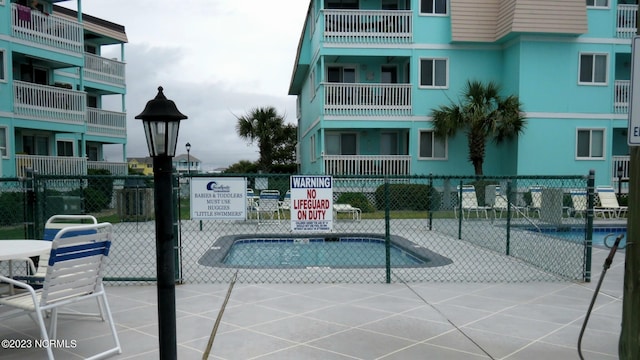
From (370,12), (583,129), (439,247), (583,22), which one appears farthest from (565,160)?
(439,247)

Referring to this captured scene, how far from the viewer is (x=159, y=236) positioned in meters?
3.14

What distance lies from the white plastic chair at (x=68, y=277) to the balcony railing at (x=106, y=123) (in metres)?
20.5

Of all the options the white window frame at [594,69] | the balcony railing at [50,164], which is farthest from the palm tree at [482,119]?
the balcony railing at [50,164]

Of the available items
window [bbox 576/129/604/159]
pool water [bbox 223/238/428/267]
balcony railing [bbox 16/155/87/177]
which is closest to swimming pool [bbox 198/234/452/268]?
pool water [bbox 223/238/428/267]

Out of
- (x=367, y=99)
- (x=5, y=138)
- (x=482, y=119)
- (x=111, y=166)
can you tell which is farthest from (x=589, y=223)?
(x=111, y=166)

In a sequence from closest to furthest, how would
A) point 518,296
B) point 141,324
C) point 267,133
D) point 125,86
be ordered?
1. point 141,324
2. point 518,296
3. point 125,86
4. point 267,133

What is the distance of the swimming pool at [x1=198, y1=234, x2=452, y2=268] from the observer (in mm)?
9438

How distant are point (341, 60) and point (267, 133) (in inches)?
385

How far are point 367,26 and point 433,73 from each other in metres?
3.50

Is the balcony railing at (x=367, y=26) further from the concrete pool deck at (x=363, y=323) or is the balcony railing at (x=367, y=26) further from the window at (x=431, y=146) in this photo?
the concrete pool deck at (x=363, y=323)

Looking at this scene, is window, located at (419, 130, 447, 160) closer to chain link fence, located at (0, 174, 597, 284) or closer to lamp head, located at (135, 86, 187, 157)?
chain link fence, located at (0, 174, 597, 284)

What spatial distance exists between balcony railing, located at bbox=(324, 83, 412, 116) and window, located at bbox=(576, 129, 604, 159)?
23.9 feet

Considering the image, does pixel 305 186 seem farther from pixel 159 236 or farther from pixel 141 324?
pixel 159 236

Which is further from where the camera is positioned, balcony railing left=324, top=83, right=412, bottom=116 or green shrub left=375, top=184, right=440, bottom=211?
balcony railing left=324, top=83, right=412, bottom=116
